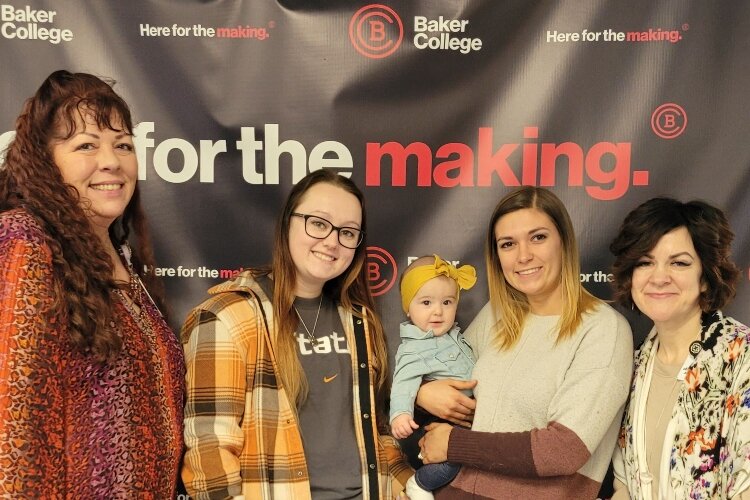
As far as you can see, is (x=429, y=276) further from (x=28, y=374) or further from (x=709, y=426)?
(x=28, y=374)

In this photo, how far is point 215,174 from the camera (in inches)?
115

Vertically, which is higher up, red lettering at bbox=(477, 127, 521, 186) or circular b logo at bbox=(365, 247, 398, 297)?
red lettering at bbox=(477, 127, 521, 186)

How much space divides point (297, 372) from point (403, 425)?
41 centimetres

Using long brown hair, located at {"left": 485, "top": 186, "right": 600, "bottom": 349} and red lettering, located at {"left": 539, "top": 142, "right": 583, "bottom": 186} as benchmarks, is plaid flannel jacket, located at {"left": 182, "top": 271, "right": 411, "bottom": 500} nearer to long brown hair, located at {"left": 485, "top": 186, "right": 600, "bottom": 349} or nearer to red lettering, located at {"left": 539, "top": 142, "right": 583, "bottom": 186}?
long brown hair, located at {"left": 485, "top": 186, "right": 600, "bottom": 349}

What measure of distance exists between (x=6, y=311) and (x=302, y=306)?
1.00 meters

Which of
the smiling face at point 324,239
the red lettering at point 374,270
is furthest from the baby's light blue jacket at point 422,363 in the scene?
the red lettering at point 374,270

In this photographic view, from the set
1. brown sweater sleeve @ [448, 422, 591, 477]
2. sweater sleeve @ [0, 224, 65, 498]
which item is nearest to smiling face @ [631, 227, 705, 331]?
brown sweater sleeve @ [448, 422, 591, 477]

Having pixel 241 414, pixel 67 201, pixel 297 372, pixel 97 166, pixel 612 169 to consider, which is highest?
pixel 612 169

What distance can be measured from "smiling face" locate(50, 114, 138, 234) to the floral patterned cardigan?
69.7 inches

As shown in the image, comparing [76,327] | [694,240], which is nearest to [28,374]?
[76,327]

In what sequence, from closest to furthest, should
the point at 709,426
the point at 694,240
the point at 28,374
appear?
the point at 28,374, the point at 709,426, the point at 694,240

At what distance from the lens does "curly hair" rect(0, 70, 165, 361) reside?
1778mm

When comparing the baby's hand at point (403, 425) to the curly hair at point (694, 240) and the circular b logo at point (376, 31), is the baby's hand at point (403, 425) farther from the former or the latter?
the circular b logo at point (376, 31)

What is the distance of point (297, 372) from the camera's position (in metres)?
2.27
